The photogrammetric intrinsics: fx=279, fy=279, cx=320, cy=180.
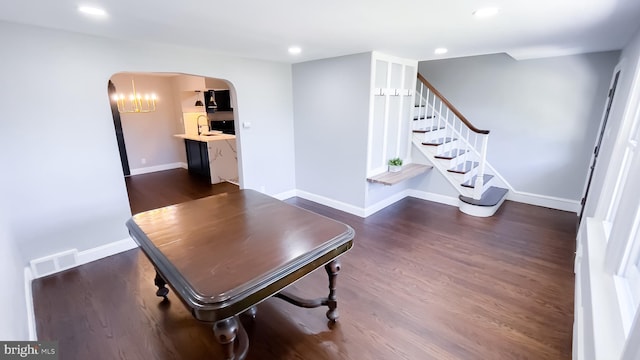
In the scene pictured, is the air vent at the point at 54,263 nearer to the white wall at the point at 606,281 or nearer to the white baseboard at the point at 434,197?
the white wall at the point at 606,281

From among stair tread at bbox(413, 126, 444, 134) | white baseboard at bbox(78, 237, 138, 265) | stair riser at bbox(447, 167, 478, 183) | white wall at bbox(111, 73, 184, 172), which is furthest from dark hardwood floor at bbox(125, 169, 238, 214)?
stair riser at bbox(447, 167, 478, 183)

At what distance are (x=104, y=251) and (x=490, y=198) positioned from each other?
16.5 ft

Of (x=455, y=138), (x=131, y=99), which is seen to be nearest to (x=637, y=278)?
(x=455, y=138)

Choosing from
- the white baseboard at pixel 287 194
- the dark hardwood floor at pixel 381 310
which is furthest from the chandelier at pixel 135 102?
the dark hardwood floor at pixel 381 310

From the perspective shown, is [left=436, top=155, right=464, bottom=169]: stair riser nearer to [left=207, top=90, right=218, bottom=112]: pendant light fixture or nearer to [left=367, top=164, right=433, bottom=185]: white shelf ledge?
[left=367, top=164, right=433, bottom=185]: white shelf ledge

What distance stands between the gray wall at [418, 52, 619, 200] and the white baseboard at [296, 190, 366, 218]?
2.58 m

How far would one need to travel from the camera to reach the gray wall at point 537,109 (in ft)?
12.5

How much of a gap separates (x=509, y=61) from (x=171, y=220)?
505 centimetres

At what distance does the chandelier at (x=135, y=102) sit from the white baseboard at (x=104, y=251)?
3.89 metres

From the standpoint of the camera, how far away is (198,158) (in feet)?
19.6

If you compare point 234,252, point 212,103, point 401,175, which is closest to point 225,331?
point 234,252

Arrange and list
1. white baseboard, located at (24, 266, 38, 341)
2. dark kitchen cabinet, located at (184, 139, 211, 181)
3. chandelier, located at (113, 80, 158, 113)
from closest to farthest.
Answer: white baseboard, located at (24, 266, 38, 341) < dark kitchen cabinet, located at (184, 139, 211, 181) < chandelier, located at (113, 80, 158, 113)

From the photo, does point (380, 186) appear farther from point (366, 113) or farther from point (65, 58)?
point (65, 58)

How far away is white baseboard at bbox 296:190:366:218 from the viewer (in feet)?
13.3
